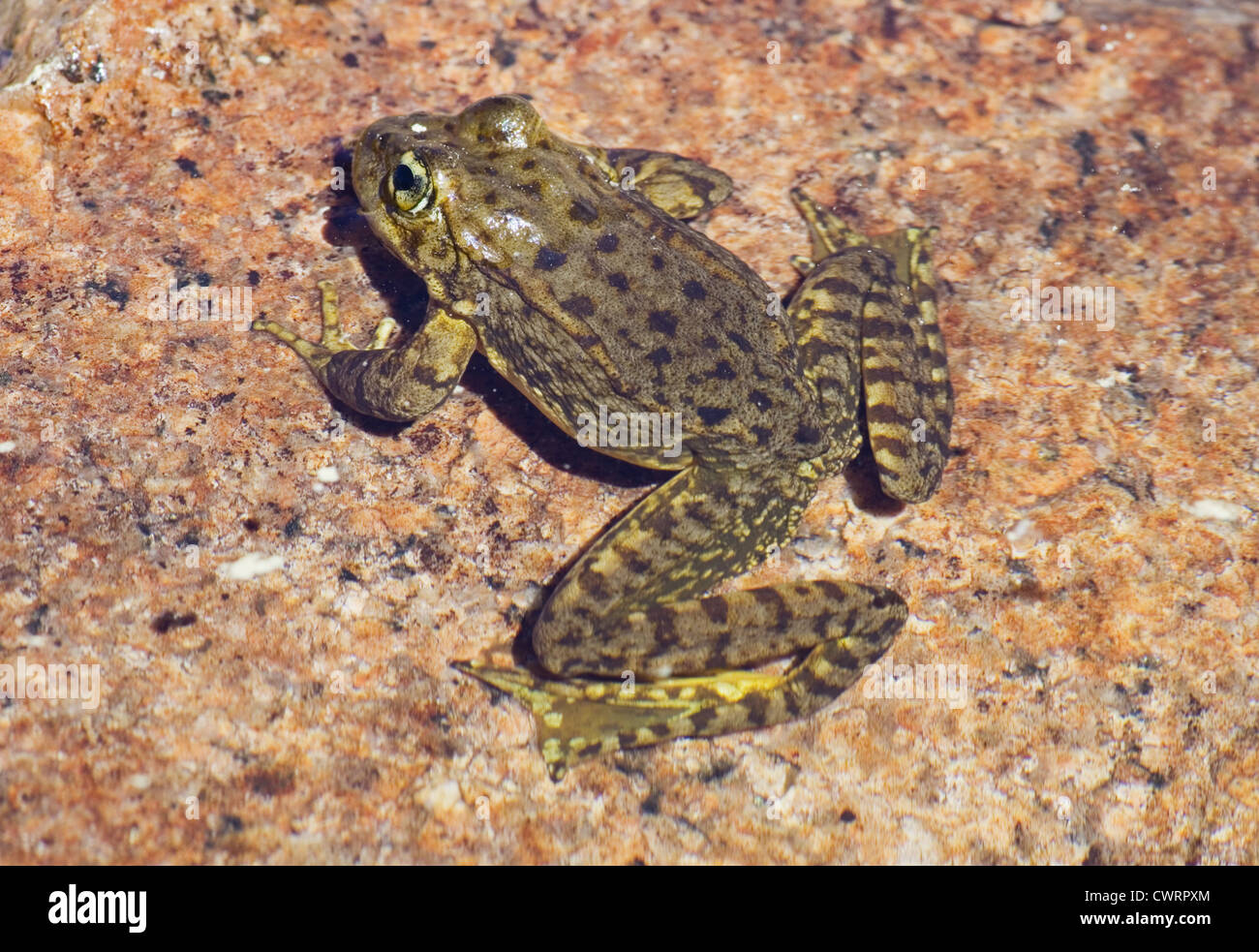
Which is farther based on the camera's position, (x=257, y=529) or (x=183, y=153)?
(x=183, y=153)

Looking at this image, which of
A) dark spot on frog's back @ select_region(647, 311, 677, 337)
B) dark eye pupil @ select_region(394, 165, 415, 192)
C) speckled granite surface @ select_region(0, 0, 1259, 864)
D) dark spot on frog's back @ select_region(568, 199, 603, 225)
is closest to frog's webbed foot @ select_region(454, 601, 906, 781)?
speckled granite surface @ select_region(0, 0, 1259, 864)

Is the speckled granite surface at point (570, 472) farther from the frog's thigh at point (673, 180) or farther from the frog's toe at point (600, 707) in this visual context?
the frog's thigh at point (673, 180)

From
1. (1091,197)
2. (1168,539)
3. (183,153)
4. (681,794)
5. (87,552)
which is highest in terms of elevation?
(1091,197)

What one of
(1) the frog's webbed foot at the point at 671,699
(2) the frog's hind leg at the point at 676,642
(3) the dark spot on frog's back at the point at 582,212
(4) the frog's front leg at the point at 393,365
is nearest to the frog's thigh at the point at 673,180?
(3) the dark spot on frog's back at the point at 582,212

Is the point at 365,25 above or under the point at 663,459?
above

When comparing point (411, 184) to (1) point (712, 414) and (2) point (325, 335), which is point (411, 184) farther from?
(1) point (712, 414)
